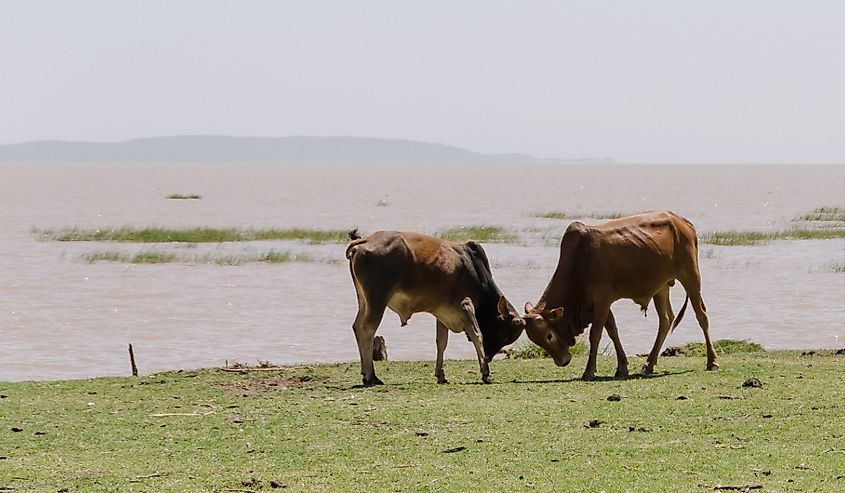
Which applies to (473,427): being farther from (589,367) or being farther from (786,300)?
(786,300)

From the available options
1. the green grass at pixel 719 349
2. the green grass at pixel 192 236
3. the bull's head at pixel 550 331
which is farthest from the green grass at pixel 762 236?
the bull's head at pixel 550 331

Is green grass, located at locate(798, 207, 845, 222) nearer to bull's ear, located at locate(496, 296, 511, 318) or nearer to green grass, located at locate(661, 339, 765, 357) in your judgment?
green grass, located at locate(661, 339, 765, 357)

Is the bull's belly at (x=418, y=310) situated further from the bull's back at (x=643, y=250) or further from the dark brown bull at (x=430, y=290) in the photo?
the bull's back at (x=643, y=250)

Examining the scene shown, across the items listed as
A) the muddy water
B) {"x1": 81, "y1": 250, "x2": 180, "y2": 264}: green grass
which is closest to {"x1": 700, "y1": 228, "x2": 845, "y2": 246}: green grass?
the muddy water

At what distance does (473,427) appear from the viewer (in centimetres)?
1112

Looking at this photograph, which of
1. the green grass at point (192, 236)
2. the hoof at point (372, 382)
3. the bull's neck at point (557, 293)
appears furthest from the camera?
the green grass at point (192, 236)

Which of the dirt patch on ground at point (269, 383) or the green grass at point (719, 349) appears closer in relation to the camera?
the dirt patch on ground at point (269, 383)

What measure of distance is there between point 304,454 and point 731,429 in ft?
11.9

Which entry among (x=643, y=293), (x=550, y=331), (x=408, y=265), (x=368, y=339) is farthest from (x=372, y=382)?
(x=643, y=293)

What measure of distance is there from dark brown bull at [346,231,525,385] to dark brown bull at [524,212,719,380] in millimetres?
492

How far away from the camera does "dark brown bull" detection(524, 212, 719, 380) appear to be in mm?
15305

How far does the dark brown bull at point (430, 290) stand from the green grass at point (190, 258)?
96.5 ft

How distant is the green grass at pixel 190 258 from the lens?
44.7 m

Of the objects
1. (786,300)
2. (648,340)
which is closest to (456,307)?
(648,340)
